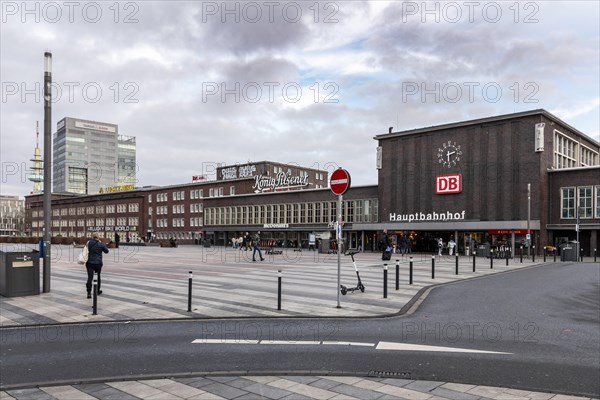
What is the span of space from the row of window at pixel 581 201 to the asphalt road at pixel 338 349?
35.1 m

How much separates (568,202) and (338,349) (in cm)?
4204

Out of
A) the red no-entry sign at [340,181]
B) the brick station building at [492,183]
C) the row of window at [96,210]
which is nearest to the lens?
the red no-entry sign at [340,181]

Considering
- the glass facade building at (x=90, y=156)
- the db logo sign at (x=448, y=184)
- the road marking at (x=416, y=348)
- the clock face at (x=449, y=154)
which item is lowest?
the road marking at (x=416, y=348)

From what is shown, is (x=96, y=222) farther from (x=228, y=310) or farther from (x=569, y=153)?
(x=228, y=310)

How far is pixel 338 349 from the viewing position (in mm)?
7293

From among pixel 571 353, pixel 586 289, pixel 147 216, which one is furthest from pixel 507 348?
pixel 147 216

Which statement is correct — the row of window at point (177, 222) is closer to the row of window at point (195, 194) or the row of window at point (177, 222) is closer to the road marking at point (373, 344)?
the row of window at point (195, 194)

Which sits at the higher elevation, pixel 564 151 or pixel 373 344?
pixel 564 151

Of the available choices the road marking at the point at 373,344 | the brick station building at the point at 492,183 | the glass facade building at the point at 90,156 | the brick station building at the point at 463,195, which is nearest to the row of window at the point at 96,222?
the glass facade building at the point at 90,156

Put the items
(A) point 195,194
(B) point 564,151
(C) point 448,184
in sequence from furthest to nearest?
(A) point 195,194
(C) point 448,184
(B) point 564,151

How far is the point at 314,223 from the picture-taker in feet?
195

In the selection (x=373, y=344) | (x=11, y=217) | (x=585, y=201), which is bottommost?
(x=11, y=217)

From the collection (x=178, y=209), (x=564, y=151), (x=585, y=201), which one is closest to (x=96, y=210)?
(x=178, y=209)

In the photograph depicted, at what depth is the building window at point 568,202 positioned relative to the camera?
41812 mm
